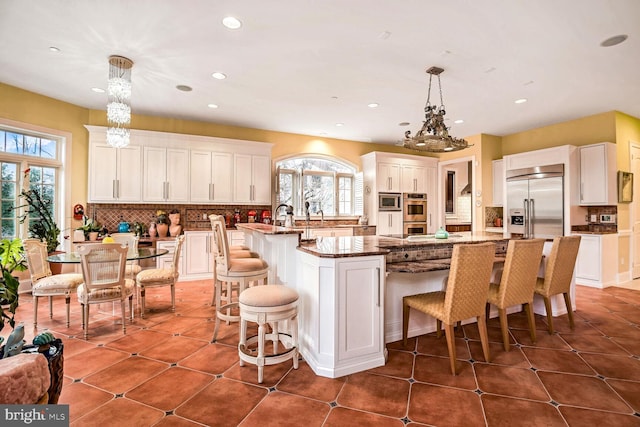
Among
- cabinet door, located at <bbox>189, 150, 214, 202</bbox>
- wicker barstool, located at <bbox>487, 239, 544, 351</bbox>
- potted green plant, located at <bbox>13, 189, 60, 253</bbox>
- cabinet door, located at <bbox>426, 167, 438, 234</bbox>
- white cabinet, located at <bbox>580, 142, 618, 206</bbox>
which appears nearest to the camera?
wicker barstool, located at <bbox>487, 239, 544, 351</bbox>

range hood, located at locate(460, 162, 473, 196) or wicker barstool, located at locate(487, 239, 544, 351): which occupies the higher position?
range hood, located at locate(460, 162, 473, 196)

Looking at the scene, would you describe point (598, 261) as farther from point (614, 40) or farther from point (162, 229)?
point (162, 229)

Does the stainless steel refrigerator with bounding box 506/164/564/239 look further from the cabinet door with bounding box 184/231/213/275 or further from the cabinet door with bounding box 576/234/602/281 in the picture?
the cabinet door with bounding box 184/231/213/275

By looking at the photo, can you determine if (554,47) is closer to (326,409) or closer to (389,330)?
(389,330)

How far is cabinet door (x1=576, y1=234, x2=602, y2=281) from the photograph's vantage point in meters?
5.02

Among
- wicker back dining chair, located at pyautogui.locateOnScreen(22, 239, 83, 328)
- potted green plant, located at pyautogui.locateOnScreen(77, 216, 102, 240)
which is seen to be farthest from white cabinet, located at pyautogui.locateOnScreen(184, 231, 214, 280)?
wicker back dining chair, located at pyautogui.locateOnScreen(22, 239, 83, 328)

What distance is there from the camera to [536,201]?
577 cm

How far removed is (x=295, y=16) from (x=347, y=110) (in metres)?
2.56

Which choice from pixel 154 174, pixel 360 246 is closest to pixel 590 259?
pixel 360 246

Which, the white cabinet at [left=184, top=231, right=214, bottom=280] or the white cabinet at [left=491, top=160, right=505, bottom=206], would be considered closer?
the white cabinet at [left=184, top=231, right=214, bottom=280]

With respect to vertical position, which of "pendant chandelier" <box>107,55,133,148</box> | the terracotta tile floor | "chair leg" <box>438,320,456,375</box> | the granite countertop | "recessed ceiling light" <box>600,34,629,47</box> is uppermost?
"recessed ceiling light" <box>600,34,629,47</box>

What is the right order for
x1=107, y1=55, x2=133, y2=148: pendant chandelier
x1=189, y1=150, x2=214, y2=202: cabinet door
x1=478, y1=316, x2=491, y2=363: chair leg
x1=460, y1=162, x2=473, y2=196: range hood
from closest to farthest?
1. x1=478, y1=316, x2=491, y2=363: chair leg
2. x1=107, y1=55, x2=133, y2=148: pendant chandelier
3. x1=189, y1=150, x2=214, y2=202: cabinet door
4. x1=460, y1=162, x2=473, y2=196: range hood

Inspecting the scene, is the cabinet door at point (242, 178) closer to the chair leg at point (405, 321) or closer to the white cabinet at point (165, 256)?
the white cabinet at point (165, 256)

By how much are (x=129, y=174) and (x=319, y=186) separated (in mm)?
3601
